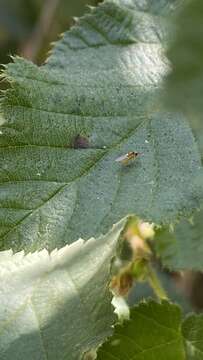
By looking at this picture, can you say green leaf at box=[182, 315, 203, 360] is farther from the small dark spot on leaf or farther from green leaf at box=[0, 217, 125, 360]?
the small dark spot on leaf

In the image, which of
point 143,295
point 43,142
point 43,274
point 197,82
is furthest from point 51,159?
point 143,295

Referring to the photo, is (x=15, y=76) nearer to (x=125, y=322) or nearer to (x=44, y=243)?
(x=44, y=243)

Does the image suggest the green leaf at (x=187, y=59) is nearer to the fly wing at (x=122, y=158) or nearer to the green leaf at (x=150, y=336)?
the fly wing at (x=122, y=158)

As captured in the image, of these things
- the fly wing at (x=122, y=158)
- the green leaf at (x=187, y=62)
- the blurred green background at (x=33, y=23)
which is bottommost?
the blurred green background at (x=33, y=23)

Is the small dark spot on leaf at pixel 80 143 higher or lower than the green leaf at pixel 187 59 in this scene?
lower

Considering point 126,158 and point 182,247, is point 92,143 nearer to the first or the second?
point 126,158

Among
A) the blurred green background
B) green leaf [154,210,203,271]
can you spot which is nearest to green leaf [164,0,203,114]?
green leaf [154,210,203,271]

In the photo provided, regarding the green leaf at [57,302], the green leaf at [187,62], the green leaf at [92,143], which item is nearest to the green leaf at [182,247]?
the green leaf at [57,302]
